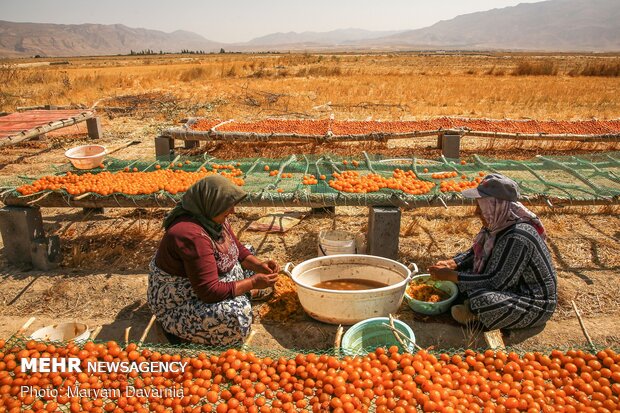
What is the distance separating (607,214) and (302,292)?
504 cm

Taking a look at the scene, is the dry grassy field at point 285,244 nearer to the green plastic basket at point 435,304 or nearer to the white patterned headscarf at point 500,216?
the green plastic basket at point 435,304

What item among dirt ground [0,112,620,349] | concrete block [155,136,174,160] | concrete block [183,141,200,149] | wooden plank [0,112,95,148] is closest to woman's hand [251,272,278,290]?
dirt ground [0,112,620,349]

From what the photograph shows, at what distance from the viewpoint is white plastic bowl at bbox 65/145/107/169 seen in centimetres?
562

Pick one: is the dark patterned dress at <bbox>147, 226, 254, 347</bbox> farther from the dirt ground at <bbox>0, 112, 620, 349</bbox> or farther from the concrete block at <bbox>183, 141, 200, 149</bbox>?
the concrete block at <bbox>183, 141, 200, 149</bbox>

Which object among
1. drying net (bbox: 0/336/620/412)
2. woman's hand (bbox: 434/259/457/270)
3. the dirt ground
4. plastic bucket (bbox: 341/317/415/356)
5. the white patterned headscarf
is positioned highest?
the white patterned headscarf

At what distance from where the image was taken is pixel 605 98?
1584 cm

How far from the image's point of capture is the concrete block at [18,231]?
15.1 ft

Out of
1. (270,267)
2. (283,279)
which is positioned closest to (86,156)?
(283,279)

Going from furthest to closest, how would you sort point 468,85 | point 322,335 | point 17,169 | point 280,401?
point 468,85
point 17,169
point 322,335
point 280,401

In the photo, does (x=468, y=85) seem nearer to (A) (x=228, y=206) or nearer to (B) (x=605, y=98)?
(B) (x=605, y=98)

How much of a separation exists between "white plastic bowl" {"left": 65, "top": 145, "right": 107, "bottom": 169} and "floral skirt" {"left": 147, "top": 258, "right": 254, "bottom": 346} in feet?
10.7

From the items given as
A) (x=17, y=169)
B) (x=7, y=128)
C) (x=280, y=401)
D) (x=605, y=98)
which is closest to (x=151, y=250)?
(x=280, y=401)

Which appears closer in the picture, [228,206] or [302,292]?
[228,206]

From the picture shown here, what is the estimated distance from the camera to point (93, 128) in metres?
11.0
